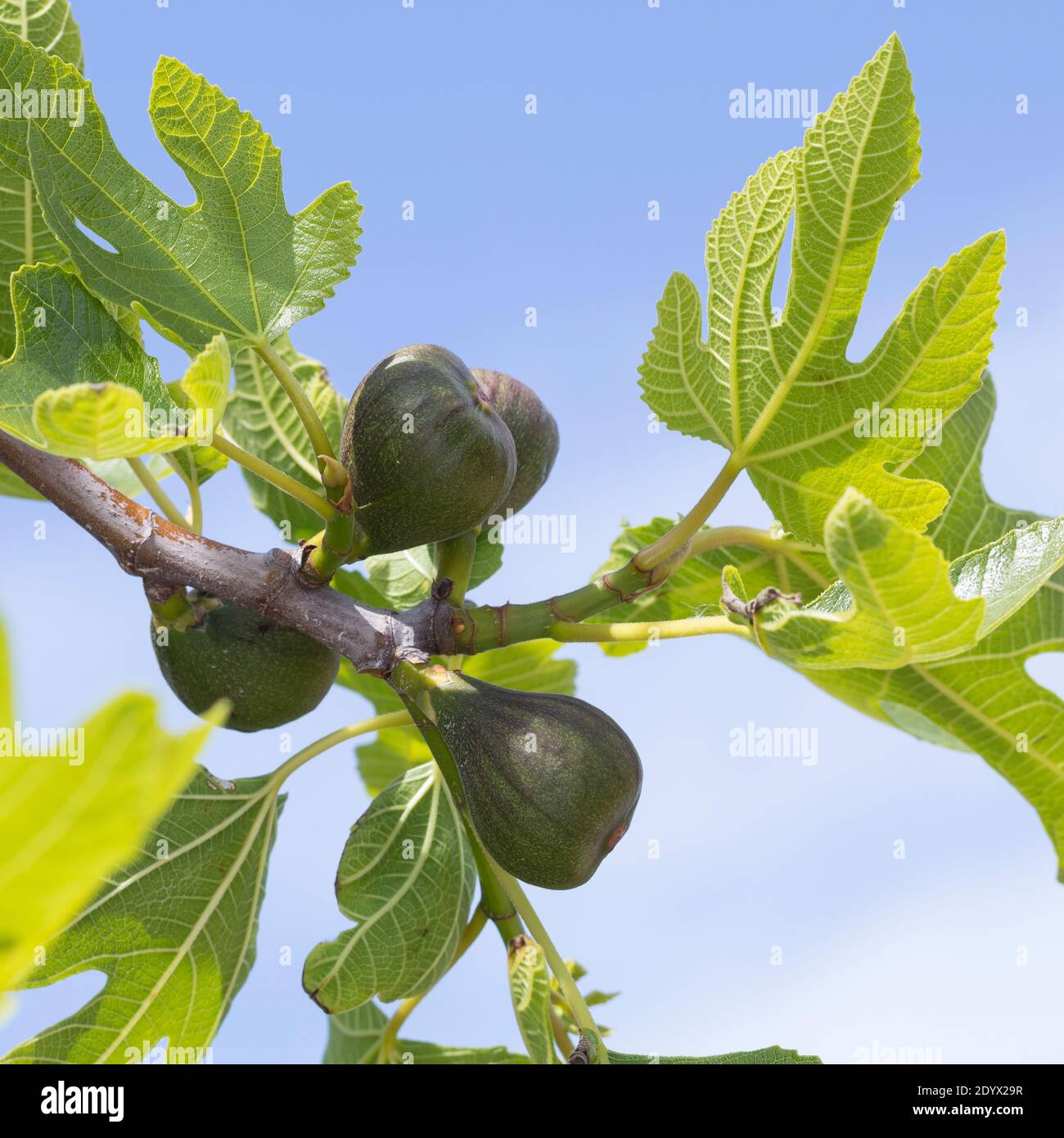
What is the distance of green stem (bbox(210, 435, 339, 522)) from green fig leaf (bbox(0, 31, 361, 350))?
0.90 ft

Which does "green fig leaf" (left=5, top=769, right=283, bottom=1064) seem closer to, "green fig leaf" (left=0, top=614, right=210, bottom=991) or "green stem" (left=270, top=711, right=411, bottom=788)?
"green stem" (left=270, top=711, right=411, bottom=788)

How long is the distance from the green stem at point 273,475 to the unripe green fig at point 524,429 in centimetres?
38

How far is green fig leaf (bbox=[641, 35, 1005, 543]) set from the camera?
1.75 metres

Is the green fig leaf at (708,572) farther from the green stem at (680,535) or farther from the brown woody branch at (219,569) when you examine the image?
the brown woody branch at (219,569)

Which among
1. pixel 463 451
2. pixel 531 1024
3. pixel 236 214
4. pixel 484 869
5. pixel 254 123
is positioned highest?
pixel 254 123

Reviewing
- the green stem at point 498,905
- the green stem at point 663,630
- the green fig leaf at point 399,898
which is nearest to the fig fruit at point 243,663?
the green fig leaf at point 399,898

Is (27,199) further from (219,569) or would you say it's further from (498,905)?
(498,905)

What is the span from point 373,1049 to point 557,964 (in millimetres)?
1020

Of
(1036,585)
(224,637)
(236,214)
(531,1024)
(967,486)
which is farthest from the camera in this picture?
(967,486)

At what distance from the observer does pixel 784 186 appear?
6.13 feet

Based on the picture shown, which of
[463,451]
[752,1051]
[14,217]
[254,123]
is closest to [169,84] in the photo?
[254,123]

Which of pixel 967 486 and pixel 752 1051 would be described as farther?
pixel 967 486
